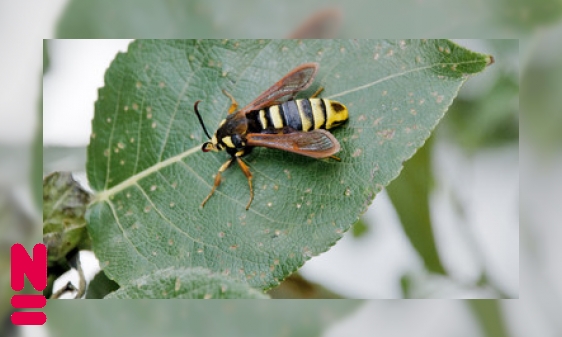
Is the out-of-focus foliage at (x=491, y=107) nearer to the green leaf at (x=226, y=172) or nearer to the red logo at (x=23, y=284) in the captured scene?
the green leaf at (x=226, y=172)

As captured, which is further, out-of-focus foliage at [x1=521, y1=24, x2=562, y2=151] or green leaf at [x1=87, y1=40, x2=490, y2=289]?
out-of-focus foliage at [x1=521, y1=24, x2=562, y2=151]

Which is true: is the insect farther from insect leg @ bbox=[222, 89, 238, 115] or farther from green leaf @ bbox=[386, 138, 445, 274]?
green leaf @ bbox=[386, 138, 445, 274]

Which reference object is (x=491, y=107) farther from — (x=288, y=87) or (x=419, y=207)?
(x=288, y=87)

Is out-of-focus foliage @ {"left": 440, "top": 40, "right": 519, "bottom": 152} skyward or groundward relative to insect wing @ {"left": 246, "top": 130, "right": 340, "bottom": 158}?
skyward

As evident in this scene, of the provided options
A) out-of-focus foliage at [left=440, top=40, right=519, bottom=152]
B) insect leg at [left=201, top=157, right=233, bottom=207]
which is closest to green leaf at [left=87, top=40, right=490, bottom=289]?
insect leg at [left=201, top=157, right=233, bottom=207]

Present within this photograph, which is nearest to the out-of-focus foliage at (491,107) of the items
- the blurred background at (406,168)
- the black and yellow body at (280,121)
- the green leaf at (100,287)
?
the blurred background at (406,168)

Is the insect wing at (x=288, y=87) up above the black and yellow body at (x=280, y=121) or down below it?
above

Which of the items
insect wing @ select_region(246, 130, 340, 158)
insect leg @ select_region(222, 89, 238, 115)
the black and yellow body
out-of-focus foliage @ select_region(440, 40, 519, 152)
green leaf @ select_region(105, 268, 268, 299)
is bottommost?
green leaf @ select_region(105, 268, 268, 299)
